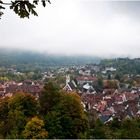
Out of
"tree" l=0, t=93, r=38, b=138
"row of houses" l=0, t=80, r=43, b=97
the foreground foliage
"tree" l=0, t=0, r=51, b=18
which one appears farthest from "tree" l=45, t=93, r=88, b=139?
"row of houses" l=0, t=80, r=43, b=97

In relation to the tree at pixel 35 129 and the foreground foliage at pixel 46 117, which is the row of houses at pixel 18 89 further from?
the tree at pixel 35 129

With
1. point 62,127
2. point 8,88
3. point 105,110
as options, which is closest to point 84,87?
point 8,88

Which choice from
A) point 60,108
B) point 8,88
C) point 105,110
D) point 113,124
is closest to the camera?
point 60,108

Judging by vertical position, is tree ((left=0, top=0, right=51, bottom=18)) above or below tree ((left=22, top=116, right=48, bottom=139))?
above

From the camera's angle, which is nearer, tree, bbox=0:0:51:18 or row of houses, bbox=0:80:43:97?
tree, bbox=0:0:51:18

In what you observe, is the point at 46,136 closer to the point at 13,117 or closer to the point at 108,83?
the point at 13,117

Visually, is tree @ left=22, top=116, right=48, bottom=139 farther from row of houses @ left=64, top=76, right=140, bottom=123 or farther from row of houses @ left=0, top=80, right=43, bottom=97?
row of houses @ left=0, top=80, right=43, bottom=97

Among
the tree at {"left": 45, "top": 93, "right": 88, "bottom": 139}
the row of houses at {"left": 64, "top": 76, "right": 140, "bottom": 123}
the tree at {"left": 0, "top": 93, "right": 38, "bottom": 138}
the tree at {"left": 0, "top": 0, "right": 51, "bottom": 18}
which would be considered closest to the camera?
the tree at {"left": 0, "top": 0, "right": 51, "bottom": 18}

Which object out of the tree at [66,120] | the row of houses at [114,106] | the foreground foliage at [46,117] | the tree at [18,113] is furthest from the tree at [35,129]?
the row of houses at [114,106]

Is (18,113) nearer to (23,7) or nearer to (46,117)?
(46,117)
